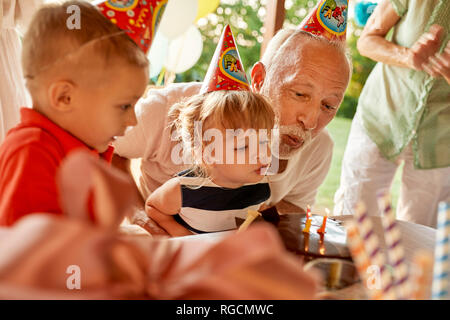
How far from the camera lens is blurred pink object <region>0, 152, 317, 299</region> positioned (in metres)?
0.43

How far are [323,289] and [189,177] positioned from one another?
67cm

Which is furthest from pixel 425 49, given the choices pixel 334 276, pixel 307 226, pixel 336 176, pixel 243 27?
pixel 243 27

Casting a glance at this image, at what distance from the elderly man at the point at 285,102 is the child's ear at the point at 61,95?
0.70 metres

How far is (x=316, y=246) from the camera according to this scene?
0.98m

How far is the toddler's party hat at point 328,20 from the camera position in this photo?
1.50 metres

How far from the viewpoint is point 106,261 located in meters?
0.47

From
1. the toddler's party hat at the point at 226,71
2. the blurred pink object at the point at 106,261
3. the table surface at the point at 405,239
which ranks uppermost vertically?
the toddler's party hat at the point at 226,71

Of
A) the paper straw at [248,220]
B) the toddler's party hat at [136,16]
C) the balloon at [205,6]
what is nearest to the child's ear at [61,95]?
the toddler's party hat at [136,16]

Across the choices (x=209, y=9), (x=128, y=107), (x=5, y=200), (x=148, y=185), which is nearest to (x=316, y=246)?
(x=128, y=107)

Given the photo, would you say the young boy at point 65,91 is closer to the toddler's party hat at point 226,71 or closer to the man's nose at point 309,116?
the toddler's party hat at point 226,71

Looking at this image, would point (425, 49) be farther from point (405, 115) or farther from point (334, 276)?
point (334, 276)

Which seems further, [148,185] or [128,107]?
[148,185]

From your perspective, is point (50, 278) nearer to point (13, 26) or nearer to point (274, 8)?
point (13, 26)
